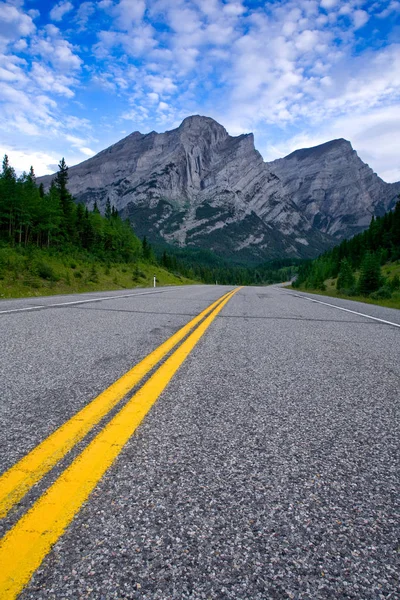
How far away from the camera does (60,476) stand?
146 cm

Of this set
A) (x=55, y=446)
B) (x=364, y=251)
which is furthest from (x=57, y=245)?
(x=364, y=251)

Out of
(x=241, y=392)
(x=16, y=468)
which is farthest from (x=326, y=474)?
(x=16, y=468)

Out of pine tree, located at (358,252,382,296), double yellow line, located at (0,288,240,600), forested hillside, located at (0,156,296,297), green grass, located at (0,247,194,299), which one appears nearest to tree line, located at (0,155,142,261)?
forested hillside, located at (0,156,296,297)

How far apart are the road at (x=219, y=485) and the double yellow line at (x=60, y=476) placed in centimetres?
1

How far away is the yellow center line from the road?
0.13ft

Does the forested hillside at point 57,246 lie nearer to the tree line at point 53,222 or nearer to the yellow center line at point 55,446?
the tree line at point 53,222

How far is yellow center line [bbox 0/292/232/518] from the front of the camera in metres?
1.37

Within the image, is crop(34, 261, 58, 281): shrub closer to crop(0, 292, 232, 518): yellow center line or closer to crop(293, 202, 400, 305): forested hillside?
crop(0, 292, 232, 518): yellow center line

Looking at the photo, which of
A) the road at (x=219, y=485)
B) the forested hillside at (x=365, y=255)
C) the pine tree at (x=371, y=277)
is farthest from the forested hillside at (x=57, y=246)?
the forested hillside at (x=365, y=255)

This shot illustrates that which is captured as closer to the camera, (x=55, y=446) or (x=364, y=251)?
(x=55, y=446)

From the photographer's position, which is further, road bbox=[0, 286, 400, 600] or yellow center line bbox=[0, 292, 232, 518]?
yellow center line bbox=[0, 292, 232, 518]

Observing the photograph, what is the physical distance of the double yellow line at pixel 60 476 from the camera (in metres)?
1.04

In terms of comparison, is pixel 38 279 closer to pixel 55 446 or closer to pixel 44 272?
pixel 44 272

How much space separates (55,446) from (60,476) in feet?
0.94
